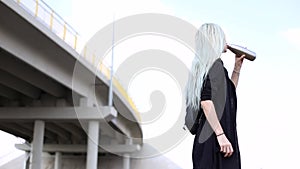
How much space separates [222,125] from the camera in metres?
3.92

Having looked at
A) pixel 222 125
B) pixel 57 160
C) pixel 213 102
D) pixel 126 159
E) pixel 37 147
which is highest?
pixel 57 160

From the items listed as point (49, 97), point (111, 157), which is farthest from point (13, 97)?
point (111, 157)

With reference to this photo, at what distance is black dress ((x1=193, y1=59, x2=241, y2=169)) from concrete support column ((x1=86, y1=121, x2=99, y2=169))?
87.2 ft

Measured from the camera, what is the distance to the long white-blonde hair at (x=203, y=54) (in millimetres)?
3980

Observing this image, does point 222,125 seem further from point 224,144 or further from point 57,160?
point 57,160

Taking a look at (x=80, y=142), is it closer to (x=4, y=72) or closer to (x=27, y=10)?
(x=4, y=72)

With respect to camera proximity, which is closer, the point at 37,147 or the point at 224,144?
the point at 224,144

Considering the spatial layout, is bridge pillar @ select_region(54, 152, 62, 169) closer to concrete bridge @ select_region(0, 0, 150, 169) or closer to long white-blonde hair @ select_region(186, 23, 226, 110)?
concrete bridge @ select_region(0, 0, 150, 169)

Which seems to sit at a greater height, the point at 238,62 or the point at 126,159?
the point at 126,159

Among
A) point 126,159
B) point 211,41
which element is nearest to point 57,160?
point 126,159

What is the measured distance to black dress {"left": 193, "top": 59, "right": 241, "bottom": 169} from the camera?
387 centimetres

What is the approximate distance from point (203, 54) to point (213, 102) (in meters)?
0.39

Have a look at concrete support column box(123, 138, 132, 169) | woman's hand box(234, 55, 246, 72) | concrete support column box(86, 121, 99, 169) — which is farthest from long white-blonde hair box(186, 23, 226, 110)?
concrete support column box(123, 138, 132, 169)

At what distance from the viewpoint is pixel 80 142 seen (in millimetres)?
49500
